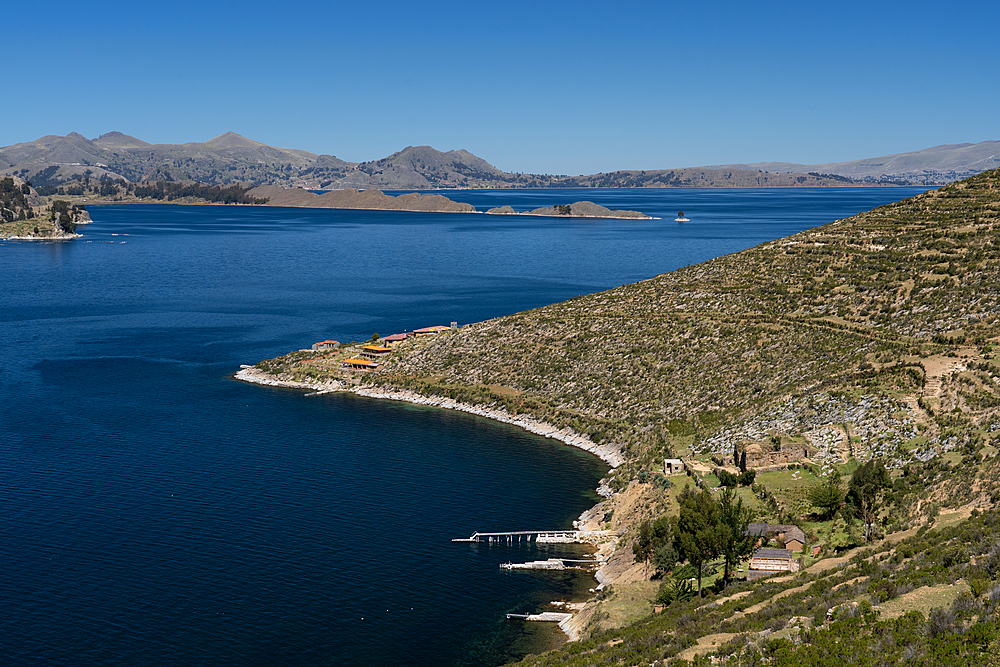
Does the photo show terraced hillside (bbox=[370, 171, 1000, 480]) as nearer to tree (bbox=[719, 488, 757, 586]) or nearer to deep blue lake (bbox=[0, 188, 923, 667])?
deep blue lake (bbox=[0, 188, 923, 667])

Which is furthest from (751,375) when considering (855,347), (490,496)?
(490,496)

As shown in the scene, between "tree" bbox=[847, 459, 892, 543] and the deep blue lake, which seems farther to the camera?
the deep blue lake

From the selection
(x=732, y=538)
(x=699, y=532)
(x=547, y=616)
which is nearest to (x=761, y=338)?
(x=732, y=538)

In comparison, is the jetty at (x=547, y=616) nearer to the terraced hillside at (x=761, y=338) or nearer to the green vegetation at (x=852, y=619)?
the green vegetation at (x=852, y=619)

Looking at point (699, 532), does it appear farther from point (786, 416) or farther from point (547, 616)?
point (786, 416)

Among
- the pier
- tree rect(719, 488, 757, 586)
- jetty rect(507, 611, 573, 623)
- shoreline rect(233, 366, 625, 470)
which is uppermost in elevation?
tree rect(719, 488, 757, 586)

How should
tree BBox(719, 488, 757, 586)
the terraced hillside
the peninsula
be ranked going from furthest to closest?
the terraced hillside
tree BBox(719, 488, 757, 586)
the peninsula

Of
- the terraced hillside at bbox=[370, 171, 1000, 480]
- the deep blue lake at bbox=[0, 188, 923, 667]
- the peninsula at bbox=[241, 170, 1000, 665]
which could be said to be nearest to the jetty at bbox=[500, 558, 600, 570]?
the deep blue lake at bbox=[0, 188, 923, 667]
